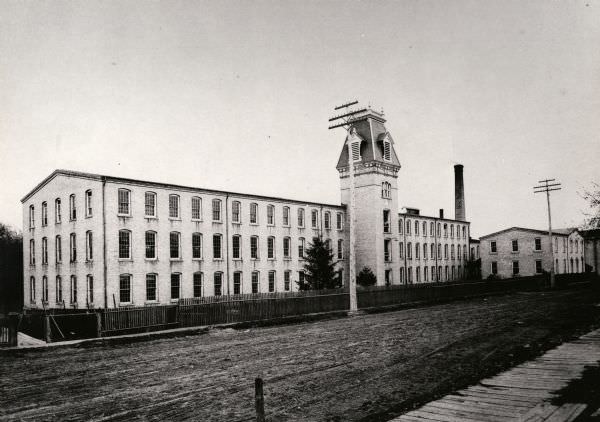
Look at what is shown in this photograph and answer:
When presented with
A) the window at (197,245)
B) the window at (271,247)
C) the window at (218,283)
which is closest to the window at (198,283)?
the window at (197,245)

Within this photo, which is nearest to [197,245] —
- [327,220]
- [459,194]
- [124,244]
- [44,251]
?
[124,244]

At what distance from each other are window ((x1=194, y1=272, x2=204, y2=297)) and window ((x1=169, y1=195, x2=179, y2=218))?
15.0 feet

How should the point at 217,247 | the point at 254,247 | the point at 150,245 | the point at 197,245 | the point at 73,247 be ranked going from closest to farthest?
the point at 150,245
the point at 73,247
the point at 197,245
the point at 217,247
the point at 254,247

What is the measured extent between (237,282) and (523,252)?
47.7 metres

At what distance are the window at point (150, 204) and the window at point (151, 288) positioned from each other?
167 inches

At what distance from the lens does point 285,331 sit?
22078 millimetres

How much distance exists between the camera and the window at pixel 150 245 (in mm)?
34188

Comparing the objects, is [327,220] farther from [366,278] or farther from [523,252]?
[523,252]

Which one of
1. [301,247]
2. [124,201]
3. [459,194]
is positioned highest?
[459,194]

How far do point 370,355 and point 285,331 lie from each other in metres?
8.01

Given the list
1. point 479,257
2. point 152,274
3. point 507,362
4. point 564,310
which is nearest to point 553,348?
point 507,362

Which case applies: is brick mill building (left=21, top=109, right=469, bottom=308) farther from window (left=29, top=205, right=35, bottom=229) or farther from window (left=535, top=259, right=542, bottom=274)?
window (left=535, top=259, right=542, bottom=274)

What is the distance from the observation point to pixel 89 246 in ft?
110

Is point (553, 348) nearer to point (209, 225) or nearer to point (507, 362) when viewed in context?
point (507, 362)
